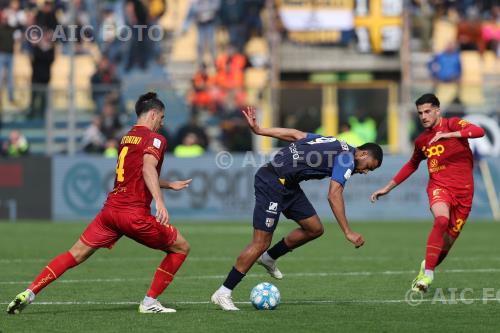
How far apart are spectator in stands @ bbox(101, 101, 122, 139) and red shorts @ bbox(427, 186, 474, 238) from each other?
1560cm

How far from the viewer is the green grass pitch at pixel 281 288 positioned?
9.77 m

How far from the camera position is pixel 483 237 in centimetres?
2139

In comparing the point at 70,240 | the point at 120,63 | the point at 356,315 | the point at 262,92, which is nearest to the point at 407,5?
the point at 262,92

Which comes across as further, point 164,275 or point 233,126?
point 233,126

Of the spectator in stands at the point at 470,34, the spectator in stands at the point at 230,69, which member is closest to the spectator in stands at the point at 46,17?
the spectator in stands at the point at 230,69

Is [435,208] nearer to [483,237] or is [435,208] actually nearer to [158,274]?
[158,274]

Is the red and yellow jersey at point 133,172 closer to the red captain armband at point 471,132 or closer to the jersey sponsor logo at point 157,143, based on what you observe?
the jersey sponsor logo at point 157,143

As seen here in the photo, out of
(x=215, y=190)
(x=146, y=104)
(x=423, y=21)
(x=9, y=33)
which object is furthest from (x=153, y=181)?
(x=423, y=21)

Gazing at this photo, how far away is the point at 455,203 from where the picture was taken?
41.5ft

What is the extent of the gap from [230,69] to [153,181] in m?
19.3

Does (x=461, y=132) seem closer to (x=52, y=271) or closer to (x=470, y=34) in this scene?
(x=52, y=271)

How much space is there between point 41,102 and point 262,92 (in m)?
5.44

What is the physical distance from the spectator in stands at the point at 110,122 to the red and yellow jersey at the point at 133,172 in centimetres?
1706

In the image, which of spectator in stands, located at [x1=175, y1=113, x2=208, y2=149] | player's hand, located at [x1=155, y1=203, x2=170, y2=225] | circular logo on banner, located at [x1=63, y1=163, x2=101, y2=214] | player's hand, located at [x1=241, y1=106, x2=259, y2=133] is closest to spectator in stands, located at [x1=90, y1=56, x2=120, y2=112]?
circular logo on banner, located at [x1=63, y1=163, x2=101, y2=214]
